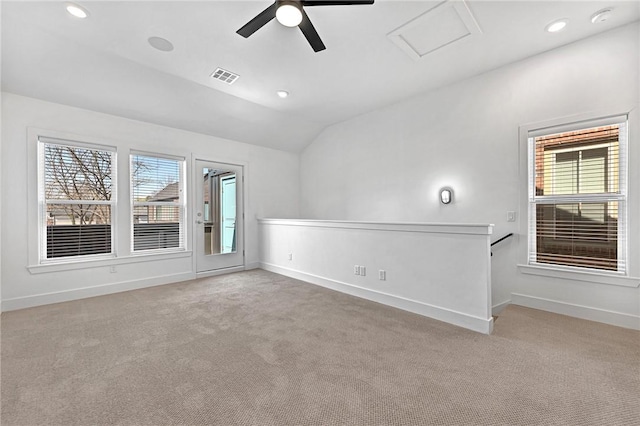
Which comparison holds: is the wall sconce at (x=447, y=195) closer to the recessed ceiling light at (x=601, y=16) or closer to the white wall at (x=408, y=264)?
the white wall at (x=408, y=264)

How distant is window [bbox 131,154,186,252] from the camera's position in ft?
14.4

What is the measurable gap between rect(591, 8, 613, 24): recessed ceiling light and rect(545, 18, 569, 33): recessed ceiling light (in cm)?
23

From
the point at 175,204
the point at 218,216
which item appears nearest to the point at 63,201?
the point at 175,204

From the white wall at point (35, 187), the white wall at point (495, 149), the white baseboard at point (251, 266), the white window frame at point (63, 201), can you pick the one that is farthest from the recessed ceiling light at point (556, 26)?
the white window frame at point (63, 201)

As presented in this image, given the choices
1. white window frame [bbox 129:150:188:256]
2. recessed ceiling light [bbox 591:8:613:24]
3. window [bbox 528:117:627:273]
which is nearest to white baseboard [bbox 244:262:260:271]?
white window frame [bbox 129:150:188:256]

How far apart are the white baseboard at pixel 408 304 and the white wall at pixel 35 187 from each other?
201 cm

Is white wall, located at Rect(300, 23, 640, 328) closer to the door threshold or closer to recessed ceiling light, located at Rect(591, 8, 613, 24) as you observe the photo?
recessed ceiling light, located at Rect(591, 8, 613, 24)

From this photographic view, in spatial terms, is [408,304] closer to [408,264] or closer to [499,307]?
[408,264]

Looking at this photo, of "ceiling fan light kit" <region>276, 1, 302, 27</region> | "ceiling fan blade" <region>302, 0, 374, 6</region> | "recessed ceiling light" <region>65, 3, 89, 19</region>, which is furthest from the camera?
"recessed ceiling light" <region>65, 3, 89, 19</region>

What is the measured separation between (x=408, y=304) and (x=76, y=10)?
14.9 ft

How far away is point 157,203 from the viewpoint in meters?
4.60

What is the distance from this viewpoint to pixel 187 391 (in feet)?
6.08

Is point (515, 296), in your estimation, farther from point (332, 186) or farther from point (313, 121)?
point (313, 121)

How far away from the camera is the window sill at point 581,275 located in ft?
9.46
